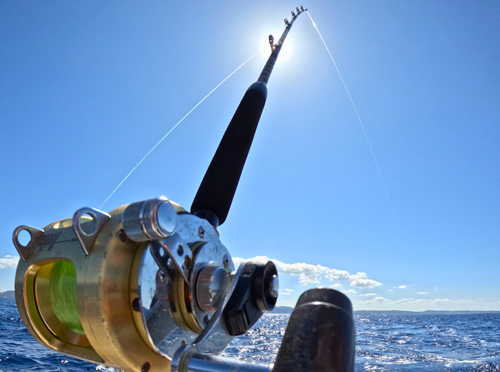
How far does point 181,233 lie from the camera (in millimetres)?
872

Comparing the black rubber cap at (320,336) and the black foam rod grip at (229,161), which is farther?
the black foam rod grip at (229,161)

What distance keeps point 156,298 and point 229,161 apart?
34.0 inches

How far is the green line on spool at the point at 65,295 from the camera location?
0.97m

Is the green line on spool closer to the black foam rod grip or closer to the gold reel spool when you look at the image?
the gold reel spool

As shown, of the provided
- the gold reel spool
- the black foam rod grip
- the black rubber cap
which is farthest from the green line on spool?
the black rubber cap

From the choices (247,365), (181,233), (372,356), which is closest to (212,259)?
(181,233)

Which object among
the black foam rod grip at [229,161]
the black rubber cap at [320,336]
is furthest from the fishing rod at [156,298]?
the black foam rod grip at [229,161]

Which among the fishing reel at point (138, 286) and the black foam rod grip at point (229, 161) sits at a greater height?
the black foam rod grip at point (229, 161)

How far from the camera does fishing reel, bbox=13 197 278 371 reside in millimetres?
742

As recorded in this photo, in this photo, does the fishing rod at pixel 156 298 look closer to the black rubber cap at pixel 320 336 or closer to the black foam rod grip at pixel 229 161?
the black rubber cap at pixel 320 336

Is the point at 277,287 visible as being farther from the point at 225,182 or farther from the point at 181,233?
the point at 225,182

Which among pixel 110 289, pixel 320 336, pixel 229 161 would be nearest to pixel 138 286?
pixel 110 289

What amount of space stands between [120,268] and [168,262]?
105mm

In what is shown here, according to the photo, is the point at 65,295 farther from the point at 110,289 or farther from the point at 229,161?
the point at 229,161
